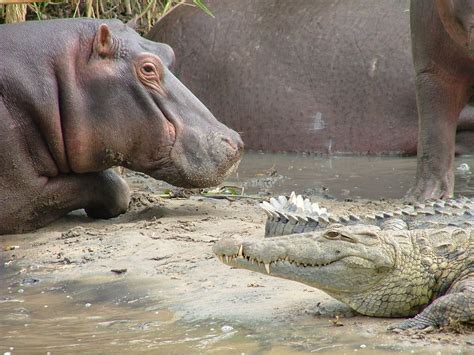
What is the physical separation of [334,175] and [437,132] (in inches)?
50.3

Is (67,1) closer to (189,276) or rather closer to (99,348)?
(189,276)

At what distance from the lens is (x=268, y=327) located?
3777 mm

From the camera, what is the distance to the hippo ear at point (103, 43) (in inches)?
231

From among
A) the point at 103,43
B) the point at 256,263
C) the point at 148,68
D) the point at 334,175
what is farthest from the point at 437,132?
the point at 256,263

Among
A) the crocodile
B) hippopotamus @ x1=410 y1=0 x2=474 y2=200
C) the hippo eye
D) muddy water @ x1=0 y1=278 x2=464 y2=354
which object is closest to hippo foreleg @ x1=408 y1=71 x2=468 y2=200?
hippopotamus @ x1=410 y1=0 x2=474 y2=200

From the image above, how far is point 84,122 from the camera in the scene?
19.1ft

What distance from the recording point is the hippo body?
8.91m

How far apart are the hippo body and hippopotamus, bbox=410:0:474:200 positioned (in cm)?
202

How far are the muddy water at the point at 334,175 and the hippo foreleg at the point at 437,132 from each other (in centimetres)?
27

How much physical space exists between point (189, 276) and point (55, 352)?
1.02 meters

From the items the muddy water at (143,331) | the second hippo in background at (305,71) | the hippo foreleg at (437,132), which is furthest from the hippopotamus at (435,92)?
the muddy water at (143,331)

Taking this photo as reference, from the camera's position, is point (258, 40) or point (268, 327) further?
point (258, 40)

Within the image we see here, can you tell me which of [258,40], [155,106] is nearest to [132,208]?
[155,106]

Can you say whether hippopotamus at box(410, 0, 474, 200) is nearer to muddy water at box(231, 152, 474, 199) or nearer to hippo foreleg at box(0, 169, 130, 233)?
muddy water at box(231, 152, 474, 199)
